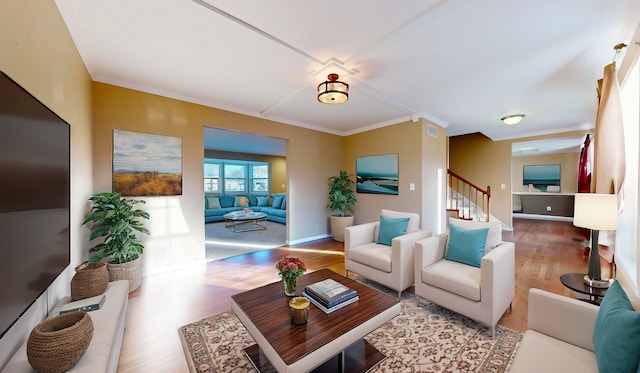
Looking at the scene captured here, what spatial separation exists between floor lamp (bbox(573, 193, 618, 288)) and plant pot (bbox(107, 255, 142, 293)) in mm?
4406

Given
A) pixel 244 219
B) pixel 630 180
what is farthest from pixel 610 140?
pixel 244 219

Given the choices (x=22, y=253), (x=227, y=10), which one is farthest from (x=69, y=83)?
(x=22, y=253)

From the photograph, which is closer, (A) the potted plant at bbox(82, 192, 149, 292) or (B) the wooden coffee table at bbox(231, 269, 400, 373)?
(B) the wooden coffee table at bbox(231, 269, 400, 373)

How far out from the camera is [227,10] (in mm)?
1821

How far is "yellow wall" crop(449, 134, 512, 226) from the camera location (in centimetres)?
611

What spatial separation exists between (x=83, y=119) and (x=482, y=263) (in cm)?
409

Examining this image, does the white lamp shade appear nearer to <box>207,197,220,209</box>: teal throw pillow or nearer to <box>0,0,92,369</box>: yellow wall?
<box>0,0,92,369</box>: yellow wall

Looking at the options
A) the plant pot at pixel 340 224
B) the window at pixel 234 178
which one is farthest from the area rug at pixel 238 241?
the window at pixel 234 178

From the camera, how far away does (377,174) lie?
16.8 ft

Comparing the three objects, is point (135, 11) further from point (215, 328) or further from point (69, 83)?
point (215, 328)

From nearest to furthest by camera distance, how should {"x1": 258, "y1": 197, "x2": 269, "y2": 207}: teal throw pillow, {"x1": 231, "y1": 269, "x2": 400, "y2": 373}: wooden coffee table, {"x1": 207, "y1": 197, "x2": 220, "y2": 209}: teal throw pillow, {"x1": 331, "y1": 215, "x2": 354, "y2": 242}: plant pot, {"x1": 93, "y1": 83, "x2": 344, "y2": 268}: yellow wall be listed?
{"x1": 231, "y1": 269, "x2": 400, "y2": 373}: wooden coffee table, {"x1": 93, "y1": 83, "x2": 344, "y2": 268}: yellow wall, {"x1": 331, "y1": 215, "x2": 354, "y2": 242}: plant pot, {"x1": 207, "y1": 197, "x2": 220, "y2": 209}: teal throw pillow, {"x1": 258, "y1": 197, "x2": 269, "y2": 207}: teal throw pillow

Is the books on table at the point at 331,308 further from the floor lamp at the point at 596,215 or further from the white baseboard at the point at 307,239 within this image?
the white baseboard at the point at 307,239

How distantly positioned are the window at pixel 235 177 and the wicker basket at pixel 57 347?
8.42 metres

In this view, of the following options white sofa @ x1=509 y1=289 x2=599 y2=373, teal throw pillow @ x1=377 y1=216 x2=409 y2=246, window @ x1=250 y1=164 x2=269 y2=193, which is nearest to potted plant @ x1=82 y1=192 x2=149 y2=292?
teal throw pillow @ x1=377 y1=216 x2=409 y2=246
